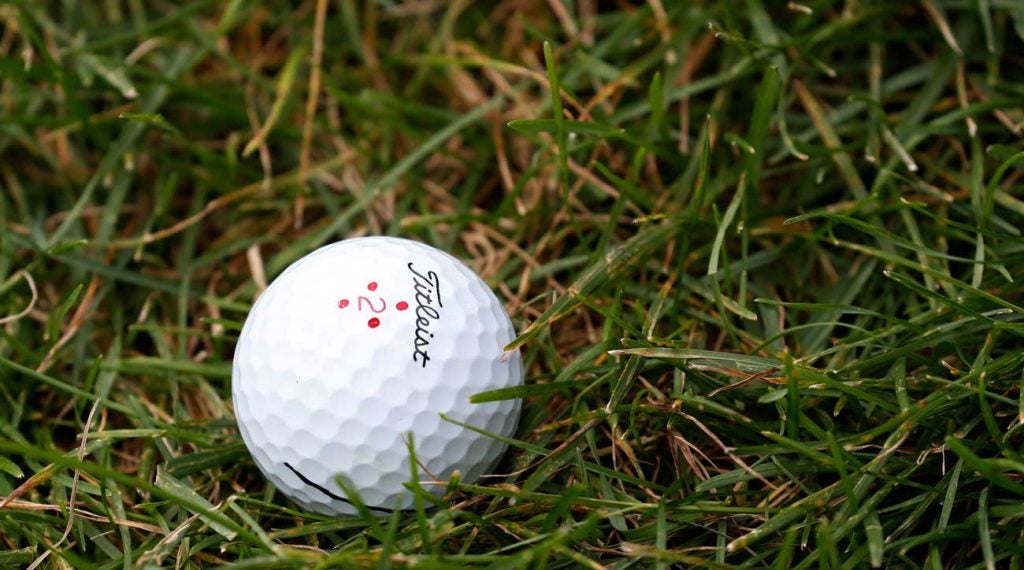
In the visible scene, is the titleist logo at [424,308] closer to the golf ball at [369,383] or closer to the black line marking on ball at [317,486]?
the golf ball at [369,383]

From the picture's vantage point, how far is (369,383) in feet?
5.44

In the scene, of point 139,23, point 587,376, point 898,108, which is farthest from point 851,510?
point 139,23

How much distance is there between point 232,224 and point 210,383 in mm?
562

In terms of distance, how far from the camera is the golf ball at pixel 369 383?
1661 mm

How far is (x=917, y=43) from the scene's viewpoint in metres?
2.46

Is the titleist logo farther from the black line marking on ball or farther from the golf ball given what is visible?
the black line marking on ball

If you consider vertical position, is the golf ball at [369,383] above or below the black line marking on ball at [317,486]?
above

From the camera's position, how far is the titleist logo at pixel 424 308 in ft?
5.51

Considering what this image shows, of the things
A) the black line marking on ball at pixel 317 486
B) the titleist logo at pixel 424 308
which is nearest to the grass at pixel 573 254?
the black line marking on ball at pixel 317 486

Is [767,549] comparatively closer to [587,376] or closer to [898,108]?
[587,376]

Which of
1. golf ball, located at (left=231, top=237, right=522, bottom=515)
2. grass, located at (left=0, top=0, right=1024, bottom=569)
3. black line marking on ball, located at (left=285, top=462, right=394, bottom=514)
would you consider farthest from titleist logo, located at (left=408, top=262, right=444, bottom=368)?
black line marking on ball, located at (left=285, top=462, right=394, bottom=514)

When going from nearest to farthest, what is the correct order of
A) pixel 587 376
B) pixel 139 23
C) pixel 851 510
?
pixel 851 510 < pixel 587 376 < pixel 139 23

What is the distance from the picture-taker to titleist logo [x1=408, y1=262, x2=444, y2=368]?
1679 millimetres

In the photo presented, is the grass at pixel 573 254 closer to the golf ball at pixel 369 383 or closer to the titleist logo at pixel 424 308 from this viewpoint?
the golf ball at pixel 369 383
